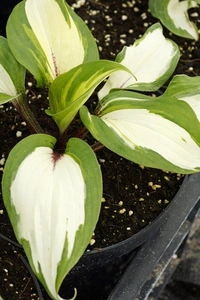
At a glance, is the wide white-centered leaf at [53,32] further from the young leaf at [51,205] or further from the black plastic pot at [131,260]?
the black plastic pot at [131,260]

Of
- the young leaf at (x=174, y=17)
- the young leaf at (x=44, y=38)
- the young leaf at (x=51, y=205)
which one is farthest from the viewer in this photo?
the young leaf at (x=174, y=17)

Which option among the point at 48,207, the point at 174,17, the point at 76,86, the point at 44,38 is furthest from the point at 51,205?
the point at 174,17

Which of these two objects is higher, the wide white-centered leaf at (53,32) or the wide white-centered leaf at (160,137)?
the wide white-centered leaf at (53,32)

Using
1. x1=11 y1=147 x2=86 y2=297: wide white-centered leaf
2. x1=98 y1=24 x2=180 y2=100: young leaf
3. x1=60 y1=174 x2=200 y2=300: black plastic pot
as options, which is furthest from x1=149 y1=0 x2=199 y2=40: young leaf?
x1=11 y1=147 x2=86 y2=297: wide white-centered leaf

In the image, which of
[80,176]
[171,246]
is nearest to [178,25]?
[171,246]

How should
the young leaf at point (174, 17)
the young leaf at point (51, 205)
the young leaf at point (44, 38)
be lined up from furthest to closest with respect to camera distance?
the young leaf at point (174, 17)
the young leaf at point (44, 38)
the young leaf at point (51, 205)

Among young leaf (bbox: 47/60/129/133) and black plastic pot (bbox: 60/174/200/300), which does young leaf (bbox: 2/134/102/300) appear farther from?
black plastic pot (bbox: 60/174/200/300)

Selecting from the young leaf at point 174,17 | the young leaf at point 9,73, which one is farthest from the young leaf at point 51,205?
the young leaf at point 174,17
